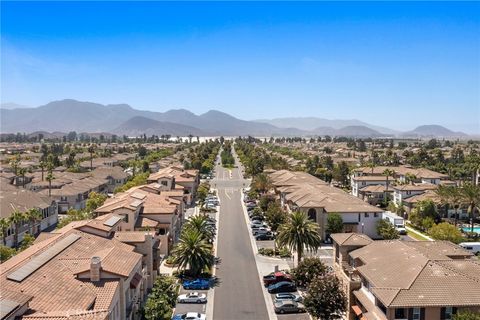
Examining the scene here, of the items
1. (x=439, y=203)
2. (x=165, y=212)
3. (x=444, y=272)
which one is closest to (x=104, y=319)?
(x=444, y=272)

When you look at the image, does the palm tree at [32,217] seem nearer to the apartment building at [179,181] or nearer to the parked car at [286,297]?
the apartment building at [179,181]

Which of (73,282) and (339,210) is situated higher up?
(73,282)

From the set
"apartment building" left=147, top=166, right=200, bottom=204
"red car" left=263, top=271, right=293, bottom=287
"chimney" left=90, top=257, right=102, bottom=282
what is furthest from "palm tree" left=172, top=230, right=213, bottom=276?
"apartment building" left=147, top=166, right=200, bottom=204

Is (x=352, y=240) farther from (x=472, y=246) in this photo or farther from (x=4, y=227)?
(x=4, y=227)

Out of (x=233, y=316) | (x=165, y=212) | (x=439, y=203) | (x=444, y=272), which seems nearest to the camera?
(x=444, y=272)

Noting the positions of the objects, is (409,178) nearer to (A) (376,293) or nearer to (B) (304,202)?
(B) (304,202)

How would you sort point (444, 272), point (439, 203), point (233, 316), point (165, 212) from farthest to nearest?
point (439, 203)
point (165, 212)
point (233, 316)
point (444, 272)

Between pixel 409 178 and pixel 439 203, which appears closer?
pixel 439 203

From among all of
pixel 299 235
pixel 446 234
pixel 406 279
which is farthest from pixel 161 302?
pixel 446 234
